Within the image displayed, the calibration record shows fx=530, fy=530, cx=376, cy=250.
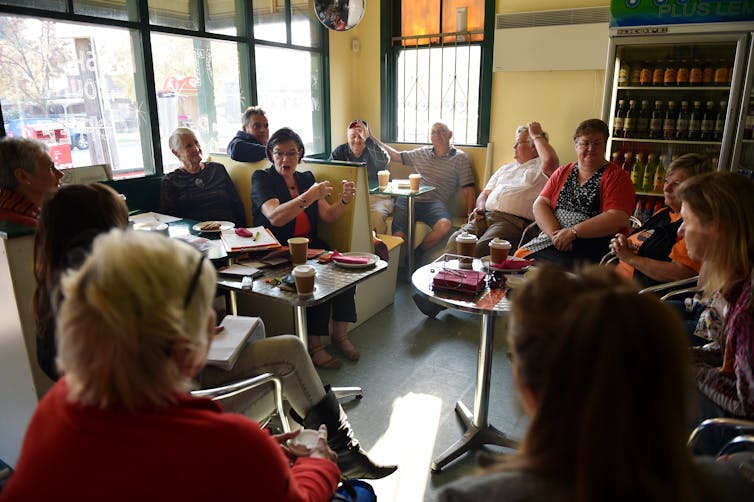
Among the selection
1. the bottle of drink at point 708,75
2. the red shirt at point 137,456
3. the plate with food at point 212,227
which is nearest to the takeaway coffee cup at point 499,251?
the plate with food at point 212,227

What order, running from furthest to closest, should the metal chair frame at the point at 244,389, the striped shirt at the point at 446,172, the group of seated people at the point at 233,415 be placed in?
the striped shirt at the point at 446,172, the metal chair frame at the point at 244,389, the group of seated people at the point at 233,415

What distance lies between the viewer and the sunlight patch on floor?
6.54 feet

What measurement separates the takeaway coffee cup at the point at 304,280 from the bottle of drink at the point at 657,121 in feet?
10.6

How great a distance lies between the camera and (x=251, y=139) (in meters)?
3.65

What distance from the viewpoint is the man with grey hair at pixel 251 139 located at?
3.50 m

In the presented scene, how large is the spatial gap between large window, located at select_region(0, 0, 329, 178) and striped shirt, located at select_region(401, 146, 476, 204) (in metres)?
1.47

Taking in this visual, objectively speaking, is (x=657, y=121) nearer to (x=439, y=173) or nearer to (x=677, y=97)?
(x=677, y=97)

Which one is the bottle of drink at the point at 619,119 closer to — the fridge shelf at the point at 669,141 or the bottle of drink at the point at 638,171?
the fridge shelf at the point at 669,141

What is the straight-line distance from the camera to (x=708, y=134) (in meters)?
3.83

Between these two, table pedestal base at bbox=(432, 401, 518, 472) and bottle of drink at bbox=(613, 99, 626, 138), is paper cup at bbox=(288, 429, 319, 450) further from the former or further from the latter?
bottle of drink at bbox=(613, 99, 626, 138)

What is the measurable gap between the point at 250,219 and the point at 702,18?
3321 millimetres

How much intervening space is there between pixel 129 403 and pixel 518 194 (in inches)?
132

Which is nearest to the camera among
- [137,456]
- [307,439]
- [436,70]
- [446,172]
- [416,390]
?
[137,456]

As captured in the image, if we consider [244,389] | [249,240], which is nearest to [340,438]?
[244,389]
